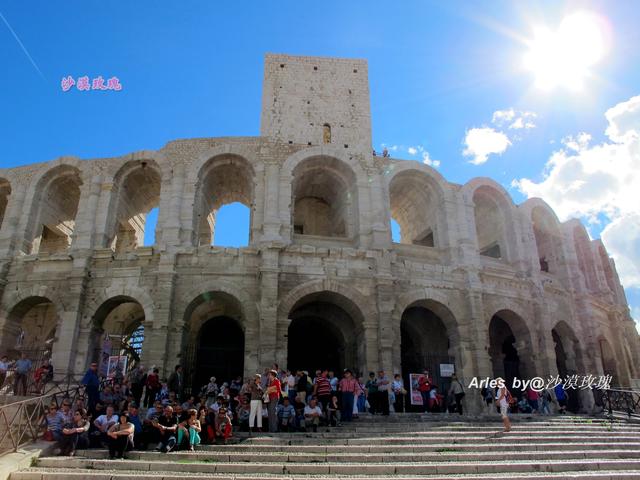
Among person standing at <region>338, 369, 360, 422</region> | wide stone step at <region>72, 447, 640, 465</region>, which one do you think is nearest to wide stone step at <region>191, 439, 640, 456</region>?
wide stone step at <region>72, 447, 640, 465</region>

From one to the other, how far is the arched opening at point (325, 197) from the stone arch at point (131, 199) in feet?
18.7

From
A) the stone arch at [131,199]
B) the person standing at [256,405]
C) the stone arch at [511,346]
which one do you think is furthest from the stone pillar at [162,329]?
the stone arch at [511,346]

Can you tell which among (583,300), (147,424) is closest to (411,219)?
(583,300)

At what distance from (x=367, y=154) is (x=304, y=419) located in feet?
37.9

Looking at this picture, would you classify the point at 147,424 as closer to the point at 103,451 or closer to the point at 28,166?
the point at 103,451

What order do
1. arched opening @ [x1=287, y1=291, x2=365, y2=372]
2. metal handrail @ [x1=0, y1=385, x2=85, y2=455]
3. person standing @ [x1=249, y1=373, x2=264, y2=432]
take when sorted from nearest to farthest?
metal handrail @ [x1=0, y1=385, x2=85, y2=455], person standing @ [x1=249, y1=373, x2=264, y2=432], arched opening @ [x1=287, y1=291, x2=365, y2=372]

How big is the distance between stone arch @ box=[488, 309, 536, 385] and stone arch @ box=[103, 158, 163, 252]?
13850mm

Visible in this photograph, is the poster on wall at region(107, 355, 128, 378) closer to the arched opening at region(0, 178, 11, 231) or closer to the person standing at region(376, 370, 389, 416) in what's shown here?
the arched opening at region(0, 178, 11, 231)

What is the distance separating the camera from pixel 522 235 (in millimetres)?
20781

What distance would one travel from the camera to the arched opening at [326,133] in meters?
20.0

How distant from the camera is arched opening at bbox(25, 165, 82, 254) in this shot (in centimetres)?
1890

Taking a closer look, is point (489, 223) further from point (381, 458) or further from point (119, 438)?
point (119, 438)

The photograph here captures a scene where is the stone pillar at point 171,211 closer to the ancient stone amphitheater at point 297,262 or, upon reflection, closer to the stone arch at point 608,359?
the ancient stone amphitheater at point 297,262

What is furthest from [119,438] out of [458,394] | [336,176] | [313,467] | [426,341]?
[426,341]
